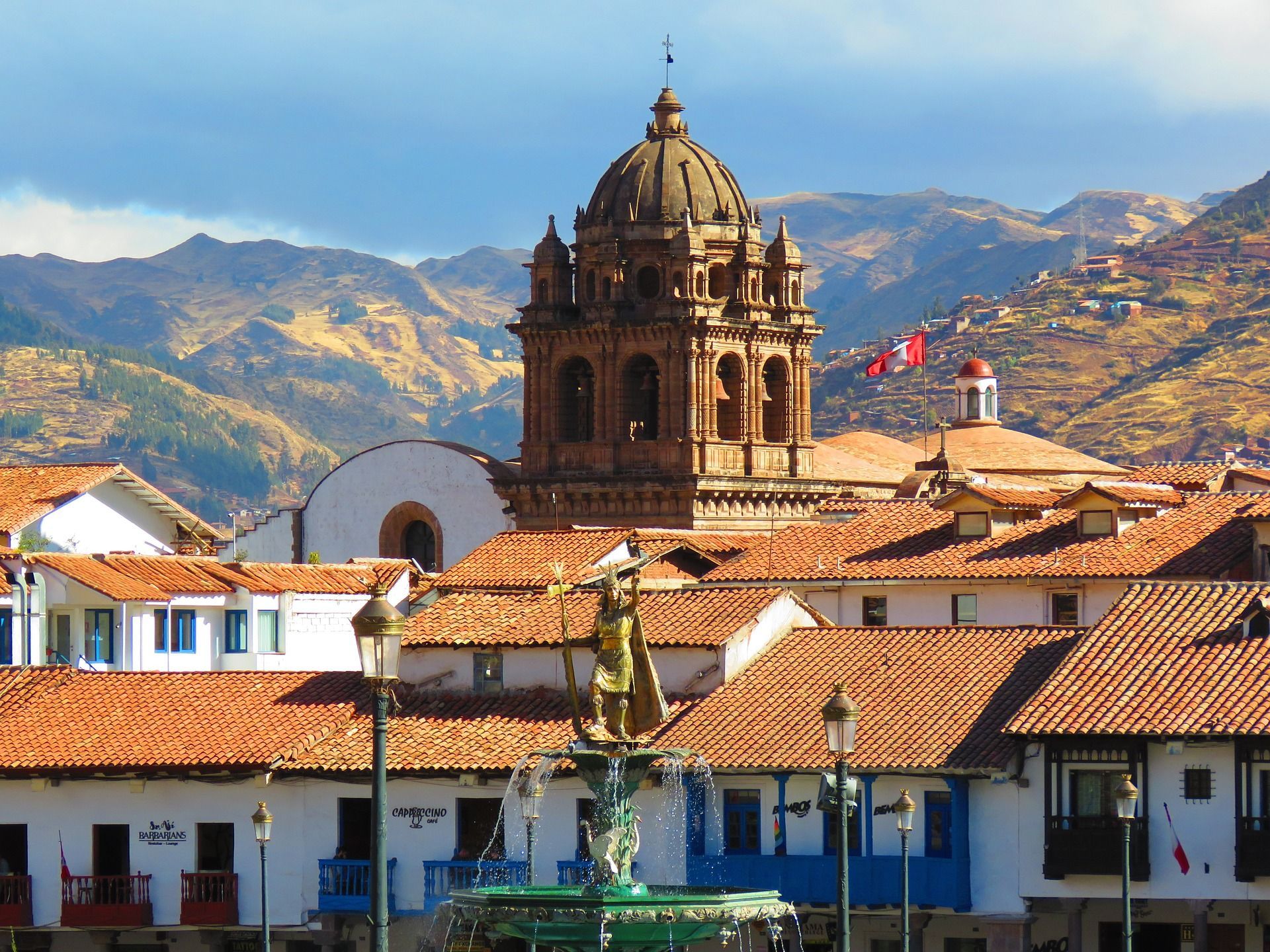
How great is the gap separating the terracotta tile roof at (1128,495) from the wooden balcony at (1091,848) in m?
19.5

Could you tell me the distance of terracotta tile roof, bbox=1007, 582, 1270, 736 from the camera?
152 ft

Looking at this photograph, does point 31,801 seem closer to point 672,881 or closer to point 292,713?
point 292,713

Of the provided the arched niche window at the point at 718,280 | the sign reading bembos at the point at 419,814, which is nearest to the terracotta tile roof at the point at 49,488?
the arched niche window at the point at 718,280

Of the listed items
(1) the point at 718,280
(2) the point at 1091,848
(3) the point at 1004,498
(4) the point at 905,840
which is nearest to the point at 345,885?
(4) the point at 905,840

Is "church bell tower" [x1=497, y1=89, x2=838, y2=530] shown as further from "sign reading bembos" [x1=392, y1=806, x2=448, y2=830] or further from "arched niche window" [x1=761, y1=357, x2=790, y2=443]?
"sign reading bembos" [x1=392, y1=806, x2=448, y2=830]

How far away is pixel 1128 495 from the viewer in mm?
67562

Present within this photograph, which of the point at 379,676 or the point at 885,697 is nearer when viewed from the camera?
the point at 379,676

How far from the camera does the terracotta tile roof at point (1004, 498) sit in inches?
2719

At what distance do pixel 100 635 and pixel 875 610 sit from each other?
17.1 meters

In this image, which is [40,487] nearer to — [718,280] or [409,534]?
[409,534]

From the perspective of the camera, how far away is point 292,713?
54625 millimetres

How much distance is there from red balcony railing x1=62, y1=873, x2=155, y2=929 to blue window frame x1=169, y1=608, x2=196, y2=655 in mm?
17351

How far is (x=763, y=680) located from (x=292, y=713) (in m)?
8.59

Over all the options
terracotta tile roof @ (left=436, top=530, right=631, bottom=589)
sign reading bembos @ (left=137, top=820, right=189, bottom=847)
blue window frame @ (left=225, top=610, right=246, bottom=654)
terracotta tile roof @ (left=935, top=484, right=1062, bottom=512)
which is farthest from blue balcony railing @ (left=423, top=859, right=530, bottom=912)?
blue window frame @ (left=225, top=610, right=246, bottom=654)
